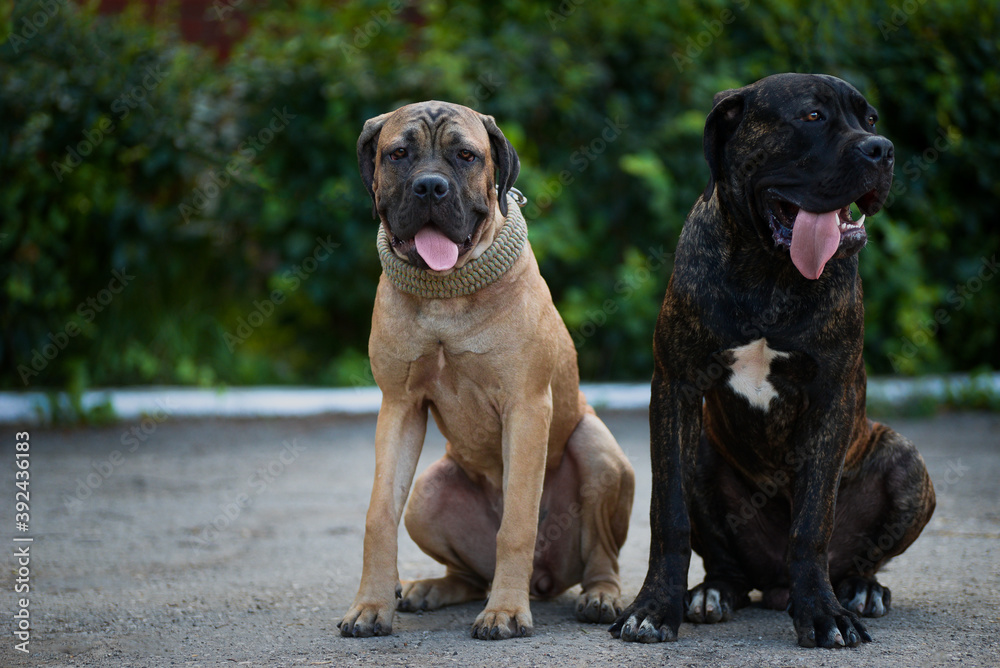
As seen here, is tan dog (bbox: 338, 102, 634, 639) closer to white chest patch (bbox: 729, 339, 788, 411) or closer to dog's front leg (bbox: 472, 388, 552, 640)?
dog's front leg (bbox: 472, 388, 552, 640)

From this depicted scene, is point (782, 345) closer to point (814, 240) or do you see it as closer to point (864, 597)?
point (814, 240)

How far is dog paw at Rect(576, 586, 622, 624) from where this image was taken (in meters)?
3.46

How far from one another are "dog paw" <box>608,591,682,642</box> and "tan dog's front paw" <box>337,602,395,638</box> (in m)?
0.73

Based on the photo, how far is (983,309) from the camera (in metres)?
8.06

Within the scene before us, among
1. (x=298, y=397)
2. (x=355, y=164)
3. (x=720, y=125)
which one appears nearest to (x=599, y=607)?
(x=720, y=125)

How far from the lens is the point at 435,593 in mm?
3746

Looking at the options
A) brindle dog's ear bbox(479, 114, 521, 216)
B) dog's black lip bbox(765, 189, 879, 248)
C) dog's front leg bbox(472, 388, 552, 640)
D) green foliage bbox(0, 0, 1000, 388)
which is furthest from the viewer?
green foliage bbox(0, 0, 1000, 388)

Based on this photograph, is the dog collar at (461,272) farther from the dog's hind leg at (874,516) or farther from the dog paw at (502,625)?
the dog's hind leg at (874,516)

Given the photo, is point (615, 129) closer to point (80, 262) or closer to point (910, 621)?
point (80, 262)

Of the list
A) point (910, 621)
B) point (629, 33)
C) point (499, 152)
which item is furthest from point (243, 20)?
point (910, 621)

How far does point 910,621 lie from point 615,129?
5.47m

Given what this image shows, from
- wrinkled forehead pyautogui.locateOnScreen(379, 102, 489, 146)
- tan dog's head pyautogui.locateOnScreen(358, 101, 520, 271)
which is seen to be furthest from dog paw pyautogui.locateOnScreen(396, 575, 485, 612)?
wrinkled forehead pyautogui.locateOnScreen(379, 102, 489, 146)

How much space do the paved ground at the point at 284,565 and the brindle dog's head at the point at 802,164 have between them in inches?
48.3

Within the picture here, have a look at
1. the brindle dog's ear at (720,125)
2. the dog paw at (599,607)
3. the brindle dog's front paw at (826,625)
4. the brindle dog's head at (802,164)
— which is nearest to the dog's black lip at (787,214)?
the brindle dog's head at (802,164)
